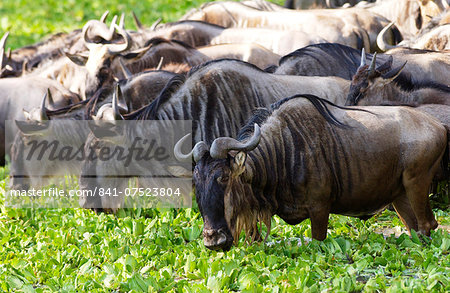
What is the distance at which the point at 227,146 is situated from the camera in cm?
500

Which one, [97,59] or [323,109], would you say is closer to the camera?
[323,109]

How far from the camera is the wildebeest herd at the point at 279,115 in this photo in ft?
17.4

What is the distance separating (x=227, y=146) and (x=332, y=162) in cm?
89

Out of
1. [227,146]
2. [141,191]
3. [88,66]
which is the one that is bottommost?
[141,191]

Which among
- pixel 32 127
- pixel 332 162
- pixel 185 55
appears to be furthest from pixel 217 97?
pixel 185 55

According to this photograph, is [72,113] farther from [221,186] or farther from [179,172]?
[221,186]

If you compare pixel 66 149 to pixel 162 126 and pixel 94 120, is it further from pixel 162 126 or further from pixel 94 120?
pixel 162 126

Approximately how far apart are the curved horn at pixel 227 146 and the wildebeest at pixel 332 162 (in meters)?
0.11

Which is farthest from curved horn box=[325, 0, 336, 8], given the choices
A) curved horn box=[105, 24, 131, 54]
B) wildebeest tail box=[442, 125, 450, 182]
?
wildebeest tail box=[442, 125, 450, 182]

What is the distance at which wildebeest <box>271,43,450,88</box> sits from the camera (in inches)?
306

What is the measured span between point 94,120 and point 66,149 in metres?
1.06

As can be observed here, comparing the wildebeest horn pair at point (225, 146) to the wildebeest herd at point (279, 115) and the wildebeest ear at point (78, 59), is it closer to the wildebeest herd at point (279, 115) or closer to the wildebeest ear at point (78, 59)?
the wildebeest herd at point (279, 115)

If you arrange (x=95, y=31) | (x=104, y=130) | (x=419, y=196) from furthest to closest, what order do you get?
(x=95, y=31), (x=104, y=130), (x=419, y=196)

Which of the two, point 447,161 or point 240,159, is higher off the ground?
point 240,159
